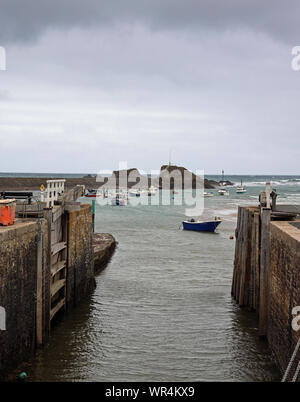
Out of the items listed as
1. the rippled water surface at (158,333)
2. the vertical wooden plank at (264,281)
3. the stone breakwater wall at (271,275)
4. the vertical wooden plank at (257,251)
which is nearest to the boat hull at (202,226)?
the rippled water surface at (158,333)

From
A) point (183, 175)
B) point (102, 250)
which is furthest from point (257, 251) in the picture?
point (183, 175)

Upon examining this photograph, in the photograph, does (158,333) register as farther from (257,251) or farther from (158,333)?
(257,251)

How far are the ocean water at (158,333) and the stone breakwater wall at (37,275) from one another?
2.43ft

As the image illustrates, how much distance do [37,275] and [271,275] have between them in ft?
22.6

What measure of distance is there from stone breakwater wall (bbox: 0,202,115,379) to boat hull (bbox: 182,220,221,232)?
2437 cm

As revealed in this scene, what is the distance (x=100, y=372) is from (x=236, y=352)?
4.25 m

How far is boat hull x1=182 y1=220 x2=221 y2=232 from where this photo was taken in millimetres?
43156

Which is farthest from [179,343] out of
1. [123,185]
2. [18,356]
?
[123,185]

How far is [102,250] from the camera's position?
2733cm

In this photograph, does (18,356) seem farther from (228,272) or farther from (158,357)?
(228,272)

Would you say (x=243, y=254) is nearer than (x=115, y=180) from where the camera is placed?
Yes

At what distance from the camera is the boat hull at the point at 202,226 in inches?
1699

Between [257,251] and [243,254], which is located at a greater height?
[257,251]

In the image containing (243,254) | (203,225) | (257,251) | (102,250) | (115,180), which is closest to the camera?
(257,251)
